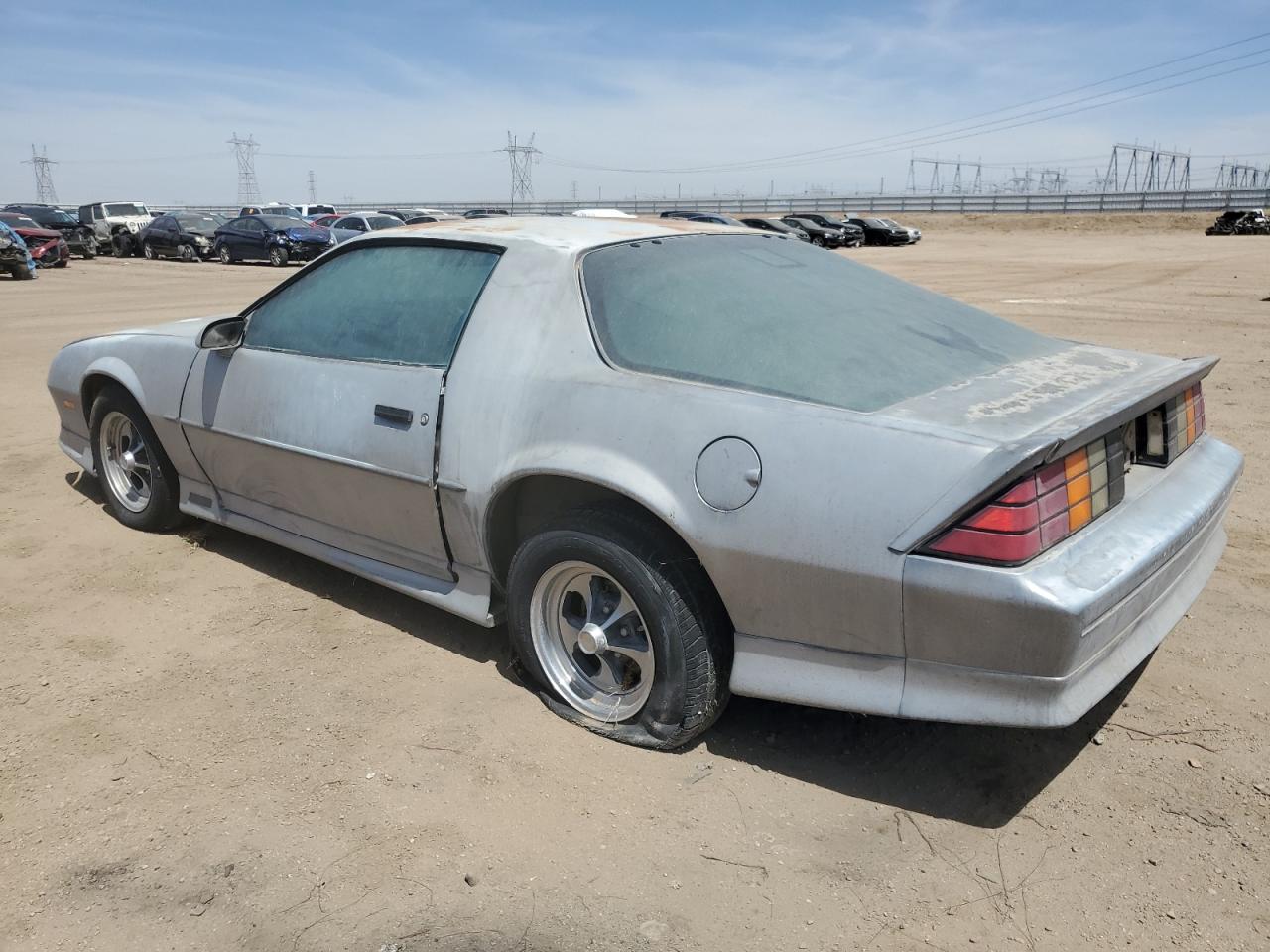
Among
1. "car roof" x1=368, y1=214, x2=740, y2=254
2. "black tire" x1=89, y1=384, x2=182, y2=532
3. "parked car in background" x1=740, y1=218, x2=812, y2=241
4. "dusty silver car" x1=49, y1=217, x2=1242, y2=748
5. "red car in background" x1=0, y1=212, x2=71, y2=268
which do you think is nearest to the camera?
"dusty silver car" x1=49, y1=217, x2=1242, y2=748

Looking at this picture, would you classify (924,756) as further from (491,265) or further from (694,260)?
(491,265)

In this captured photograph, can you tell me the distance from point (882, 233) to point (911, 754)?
122ft

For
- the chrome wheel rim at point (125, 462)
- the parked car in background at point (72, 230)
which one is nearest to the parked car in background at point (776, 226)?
the parked car in background at point (72, 230)

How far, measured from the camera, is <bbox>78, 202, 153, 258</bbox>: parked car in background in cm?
3075

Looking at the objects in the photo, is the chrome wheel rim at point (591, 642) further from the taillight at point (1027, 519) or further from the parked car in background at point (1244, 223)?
the parked car in background at point (1244, 223)

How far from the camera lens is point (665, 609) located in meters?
2.70

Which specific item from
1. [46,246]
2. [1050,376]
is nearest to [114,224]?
[46,246]

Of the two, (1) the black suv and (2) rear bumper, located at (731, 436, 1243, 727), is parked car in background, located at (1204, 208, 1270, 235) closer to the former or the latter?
(1) the black suv

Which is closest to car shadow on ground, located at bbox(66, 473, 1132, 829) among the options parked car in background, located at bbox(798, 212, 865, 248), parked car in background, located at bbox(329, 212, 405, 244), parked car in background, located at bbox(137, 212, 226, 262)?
parked car in background, located at bbox(329, 212, 405, 244)

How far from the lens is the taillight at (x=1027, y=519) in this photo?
2.24m

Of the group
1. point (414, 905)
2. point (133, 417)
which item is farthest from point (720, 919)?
point (133, 417)

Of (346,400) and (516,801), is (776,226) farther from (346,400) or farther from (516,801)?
(516,801)

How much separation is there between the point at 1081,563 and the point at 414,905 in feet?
5.76

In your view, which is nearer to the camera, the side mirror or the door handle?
the door handle
